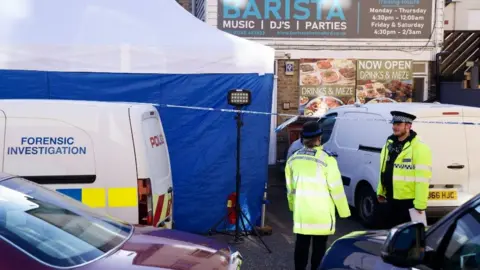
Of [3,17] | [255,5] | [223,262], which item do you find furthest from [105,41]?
[255,5]

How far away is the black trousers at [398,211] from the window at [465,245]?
10.6ft

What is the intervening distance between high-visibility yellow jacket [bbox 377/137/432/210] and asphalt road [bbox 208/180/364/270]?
1536 millimetres

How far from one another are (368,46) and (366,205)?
6.04 meters

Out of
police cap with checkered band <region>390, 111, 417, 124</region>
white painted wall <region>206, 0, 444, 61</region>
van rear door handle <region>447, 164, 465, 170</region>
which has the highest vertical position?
white painted wall <region>206, 0, 444, 61</region>

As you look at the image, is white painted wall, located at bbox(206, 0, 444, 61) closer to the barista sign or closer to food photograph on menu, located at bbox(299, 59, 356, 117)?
the barista sign

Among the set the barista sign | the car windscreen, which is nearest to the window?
the car windscreen

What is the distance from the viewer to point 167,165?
540cm

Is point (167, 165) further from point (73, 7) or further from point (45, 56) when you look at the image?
point (73, 7)

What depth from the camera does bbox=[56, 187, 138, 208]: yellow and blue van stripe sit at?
188 inches

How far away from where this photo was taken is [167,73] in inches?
278

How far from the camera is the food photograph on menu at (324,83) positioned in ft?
42.2

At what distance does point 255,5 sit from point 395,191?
308 inches

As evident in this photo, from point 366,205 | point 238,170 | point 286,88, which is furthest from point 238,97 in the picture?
point 286,88

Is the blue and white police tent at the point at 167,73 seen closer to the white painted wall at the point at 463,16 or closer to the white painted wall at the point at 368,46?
the white painted wall at the point at 368,46
